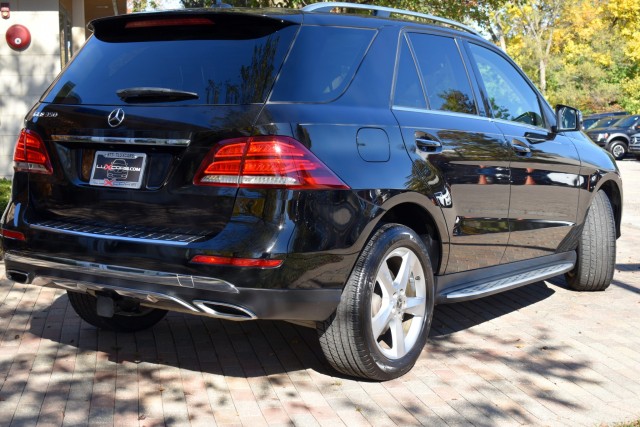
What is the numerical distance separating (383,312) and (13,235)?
6.34 feet

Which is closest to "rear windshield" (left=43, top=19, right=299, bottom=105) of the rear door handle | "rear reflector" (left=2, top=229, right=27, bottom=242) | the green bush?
"rear reflector" (left=2, top=229, right=27, bottom=242)

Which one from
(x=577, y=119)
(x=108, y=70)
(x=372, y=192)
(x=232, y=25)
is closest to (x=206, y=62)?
(x=232, y=25)

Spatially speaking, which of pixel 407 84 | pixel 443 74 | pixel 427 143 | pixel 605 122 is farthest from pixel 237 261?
pixel 605 122

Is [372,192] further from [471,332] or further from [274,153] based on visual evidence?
[471,332]

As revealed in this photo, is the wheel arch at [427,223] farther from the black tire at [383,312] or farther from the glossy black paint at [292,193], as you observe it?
the black tire at [383,312]

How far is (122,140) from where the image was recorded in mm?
4418

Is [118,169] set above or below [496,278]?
above

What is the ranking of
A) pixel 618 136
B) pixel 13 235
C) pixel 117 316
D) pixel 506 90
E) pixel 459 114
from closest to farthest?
pixel 13 235 < pixel 459 114 < pixel 117 316 < pixel 506 90 < pixel 618 136

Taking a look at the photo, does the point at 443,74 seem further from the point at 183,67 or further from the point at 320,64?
the point at 183,67

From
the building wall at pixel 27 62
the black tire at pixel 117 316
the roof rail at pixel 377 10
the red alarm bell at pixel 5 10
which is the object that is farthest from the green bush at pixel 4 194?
the roof rail at pixel 377 10

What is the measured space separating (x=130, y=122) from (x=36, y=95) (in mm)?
10190

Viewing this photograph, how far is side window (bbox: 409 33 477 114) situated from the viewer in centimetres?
537

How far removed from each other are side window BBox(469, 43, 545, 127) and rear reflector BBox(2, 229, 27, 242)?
3013 mm

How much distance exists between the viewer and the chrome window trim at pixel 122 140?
14.1 feet
